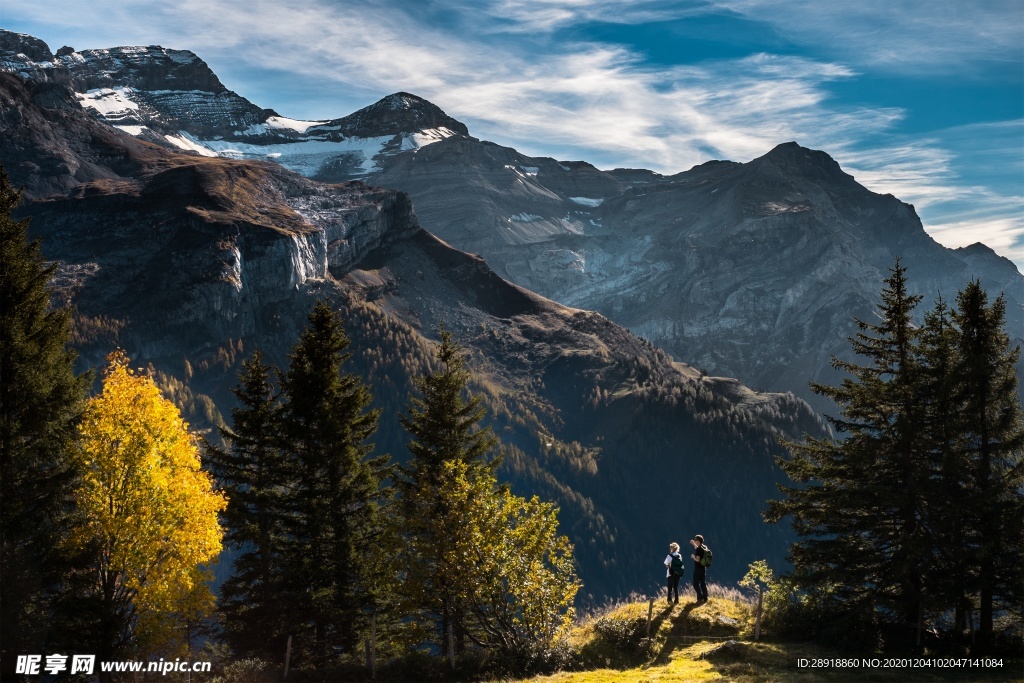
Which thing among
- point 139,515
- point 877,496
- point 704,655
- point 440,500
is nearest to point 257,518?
point 139,515

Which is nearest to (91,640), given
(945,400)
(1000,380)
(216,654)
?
(216,654)

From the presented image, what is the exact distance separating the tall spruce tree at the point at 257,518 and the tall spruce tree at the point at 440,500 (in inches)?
210

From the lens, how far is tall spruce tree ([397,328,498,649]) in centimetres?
2745

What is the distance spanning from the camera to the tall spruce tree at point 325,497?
32.2m

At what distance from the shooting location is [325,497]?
3247cm

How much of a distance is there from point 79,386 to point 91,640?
28.7 ft

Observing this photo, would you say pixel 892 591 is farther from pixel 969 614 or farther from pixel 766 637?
pixel 766 637

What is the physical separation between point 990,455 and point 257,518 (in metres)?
28.4

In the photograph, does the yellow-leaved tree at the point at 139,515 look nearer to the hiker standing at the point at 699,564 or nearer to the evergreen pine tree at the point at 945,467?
the hiker standing at the point at 699,564

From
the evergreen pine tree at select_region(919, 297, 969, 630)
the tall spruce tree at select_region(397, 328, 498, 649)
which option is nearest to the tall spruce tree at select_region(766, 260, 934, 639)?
the evergreen pine tree at select_region(919, 297, 969, 630)

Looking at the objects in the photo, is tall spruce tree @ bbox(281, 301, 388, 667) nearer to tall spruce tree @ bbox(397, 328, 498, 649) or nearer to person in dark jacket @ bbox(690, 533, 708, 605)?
tall spruce tree @ bbox(397, 328, 498, 649)

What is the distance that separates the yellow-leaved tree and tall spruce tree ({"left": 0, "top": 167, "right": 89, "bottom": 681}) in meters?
0.75

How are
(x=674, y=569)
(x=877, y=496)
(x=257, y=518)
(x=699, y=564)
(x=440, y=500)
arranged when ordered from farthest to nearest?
(x=257, y=518), (x=674, y=569), (x=699, y=564), (x=440, y=500), (x=877, y=496)

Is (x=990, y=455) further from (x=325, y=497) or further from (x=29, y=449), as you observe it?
(x=29, y=449)
